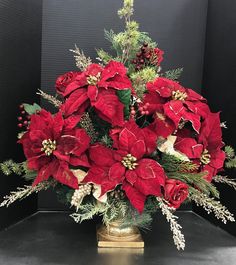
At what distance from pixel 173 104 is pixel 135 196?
Answer: 21cm

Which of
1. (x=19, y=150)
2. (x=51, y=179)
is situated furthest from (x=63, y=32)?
(x=51, y=179)

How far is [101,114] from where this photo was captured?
811 mm

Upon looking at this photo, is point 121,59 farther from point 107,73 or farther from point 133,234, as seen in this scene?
point 133,234

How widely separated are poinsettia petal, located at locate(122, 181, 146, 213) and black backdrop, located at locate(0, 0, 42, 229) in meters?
0.36

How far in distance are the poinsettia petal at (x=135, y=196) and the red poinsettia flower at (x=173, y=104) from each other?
155 mm

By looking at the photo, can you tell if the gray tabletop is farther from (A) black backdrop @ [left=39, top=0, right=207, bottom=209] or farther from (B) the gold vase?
(A) black backdrop @ [left=39, top=0, right=207, bottom=209]

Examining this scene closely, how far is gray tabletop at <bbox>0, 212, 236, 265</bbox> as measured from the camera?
0.88 meters

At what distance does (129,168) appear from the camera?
31.9 inches

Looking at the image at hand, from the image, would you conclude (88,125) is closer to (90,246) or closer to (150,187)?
(150,187)

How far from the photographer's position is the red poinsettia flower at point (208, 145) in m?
0.86

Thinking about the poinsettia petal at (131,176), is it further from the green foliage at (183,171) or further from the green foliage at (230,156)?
the green foliage at (230,156)

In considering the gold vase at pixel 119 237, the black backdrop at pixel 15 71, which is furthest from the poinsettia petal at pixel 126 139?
the black backdrop at pixel 15 71

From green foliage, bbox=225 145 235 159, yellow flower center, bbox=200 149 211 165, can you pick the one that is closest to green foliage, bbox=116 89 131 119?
yellow flower center, bbox=200 149 211 165

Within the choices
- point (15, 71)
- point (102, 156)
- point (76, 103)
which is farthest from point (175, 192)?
point (15, 71)
